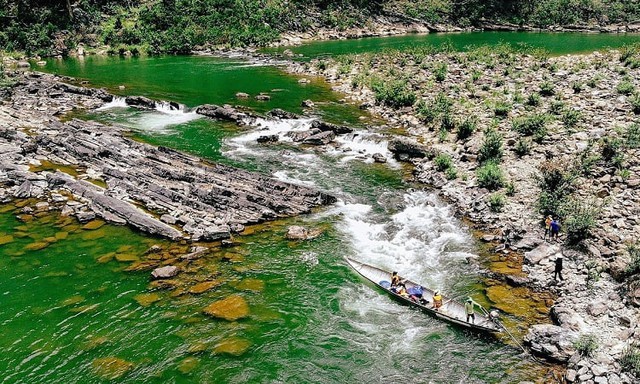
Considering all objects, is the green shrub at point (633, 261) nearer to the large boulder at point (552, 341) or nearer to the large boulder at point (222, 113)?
the large boulder at point (552, 341)

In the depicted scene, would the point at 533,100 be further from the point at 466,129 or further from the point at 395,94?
the point at 395,94

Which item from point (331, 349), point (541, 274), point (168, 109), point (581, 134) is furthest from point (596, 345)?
point (168, 109)

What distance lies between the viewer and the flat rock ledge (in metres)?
27.3

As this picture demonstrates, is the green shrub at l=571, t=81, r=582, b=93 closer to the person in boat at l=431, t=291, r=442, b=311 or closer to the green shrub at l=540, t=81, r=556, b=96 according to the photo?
the green shrub at l=540, t=81, r=556, b=96

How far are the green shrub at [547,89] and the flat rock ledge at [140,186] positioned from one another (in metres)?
25.0

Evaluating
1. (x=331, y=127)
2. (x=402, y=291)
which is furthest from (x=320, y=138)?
(x=402, y=291)

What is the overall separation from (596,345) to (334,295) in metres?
10.7

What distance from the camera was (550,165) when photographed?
91.8 ft

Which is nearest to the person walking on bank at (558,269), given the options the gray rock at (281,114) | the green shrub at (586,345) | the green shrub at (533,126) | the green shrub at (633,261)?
the green shrub at (633,261)

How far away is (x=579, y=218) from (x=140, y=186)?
26.9 meters

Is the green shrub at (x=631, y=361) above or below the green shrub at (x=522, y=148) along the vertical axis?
below

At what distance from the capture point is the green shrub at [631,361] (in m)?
15.1

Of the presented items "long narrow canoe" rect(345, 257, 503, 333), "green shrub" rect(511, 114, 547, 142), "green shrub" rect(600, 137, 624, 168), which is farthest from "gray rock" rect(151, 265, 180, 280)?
"green shrub" rect(600, 137, 624, 168)

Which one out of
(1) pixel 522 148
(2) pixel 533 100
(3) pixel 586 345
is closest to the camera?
(3) pixel 586 345
